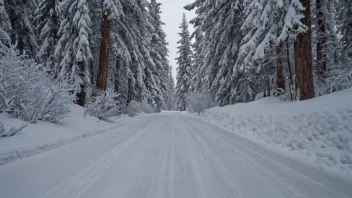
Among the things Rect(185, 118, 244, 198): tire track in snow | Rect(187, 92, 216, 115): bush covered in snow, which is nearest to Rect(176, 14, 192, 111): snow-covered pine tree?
Rect(187, 92, 216, 115): bush covered in snow

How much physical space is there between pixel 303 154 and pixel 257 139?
2705mm

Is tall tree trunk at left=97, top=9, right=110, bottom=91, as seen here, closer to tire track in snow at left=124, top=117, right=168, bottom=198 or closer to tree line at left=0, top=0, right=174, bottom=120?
tree line at left=0, top=0, right=174, bottom=120

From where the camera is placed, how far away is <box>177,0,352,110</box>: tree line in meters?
9.41

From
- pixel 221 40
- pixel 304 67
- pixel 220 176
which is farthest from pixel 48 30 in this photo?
pixel 220 176

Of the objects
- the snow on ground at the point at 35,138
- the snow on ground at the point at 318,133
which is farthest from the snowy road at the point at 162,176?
the snow on ground at the point at 318,133

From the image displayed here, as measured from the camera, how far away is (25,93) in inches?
296

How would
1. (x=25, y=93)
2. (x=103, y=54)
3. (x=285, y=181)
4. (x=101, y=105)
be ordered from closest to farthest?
(x=285, y=181), (x=25, y=93), (x=101, y=105), (x=103, y=54)

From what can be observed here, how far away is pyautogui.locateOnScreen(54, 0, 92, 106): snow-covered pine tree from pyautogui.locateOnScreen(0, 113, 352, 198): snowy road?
836 cm

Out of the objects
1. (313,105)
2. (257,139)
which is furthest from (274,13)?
(257,139)

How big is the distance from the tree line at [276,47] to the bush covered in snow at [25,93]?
26.2ft

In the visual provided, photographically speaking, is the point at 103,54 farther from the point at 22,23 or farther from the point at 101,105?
the point at 22,23

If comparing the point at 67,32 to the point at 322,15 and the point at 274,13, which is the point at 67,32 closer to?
the point at 274,13

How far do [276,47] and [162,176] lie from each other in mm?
12571

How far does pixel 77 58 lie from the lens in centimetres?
1299
